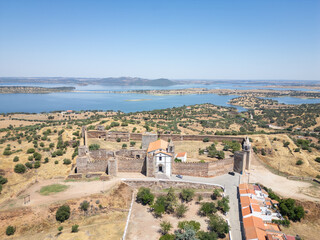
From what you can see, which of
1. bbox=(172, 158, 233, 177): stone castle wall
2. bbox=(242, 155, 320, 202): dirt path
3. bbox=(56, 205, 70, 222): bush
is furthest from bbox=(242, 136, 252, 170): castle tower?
bbox=(56, 205, 70, 222): bush

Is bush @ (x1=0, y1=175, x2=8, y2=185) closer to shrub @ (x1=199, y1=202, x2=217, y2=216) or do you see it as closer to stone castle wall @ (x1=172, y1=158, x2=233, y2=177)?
stone castle wall @ (x1=172, y1=158, x2=233, y2=177)

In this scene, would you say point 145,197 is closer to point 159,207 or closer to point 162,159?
point 159,207

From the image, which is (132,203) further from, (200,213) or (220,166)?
(220,166)

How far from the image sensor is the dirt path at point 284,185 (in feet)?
68.2

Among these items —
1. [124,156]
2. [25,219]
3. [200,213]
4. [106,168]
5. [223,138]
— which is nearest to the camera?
[25,219]

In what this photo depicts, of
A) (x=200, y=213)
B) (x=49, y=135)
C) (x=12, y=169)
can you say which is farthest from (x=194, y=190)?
(x=49, y=135)

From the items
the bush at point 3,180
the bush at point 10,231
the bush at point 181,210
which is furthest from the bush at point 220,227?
the bush at point 3,180

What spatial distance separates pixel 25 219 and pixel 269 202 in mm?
20003

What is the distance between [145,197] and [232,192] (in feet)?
26.6

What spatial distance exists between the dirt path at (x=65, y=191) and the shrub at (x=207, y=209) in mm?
8417

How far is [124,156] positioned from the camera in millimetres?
25141

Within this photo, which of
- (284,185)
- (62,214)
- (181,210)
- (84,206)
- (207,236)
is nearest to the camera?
(207,236)

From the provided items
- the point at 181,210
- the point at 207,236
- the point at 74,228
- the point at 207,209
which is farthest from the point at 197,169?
the point at 74,228

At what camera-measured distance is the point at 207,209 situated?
18.3m
